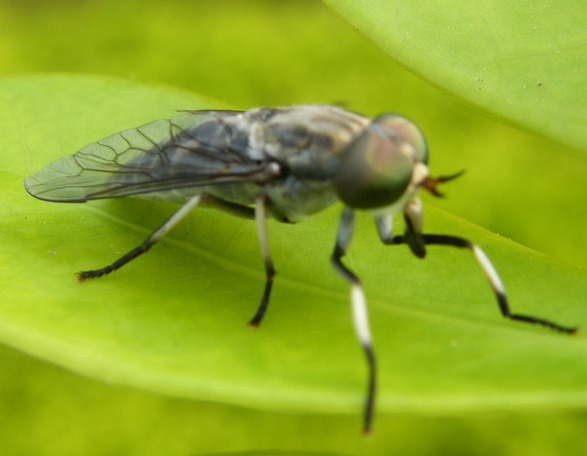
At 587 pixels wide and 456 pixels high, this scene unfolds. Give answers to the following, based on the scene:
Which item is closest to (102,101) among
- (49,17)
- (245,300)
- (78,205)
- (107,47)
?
(78,205)

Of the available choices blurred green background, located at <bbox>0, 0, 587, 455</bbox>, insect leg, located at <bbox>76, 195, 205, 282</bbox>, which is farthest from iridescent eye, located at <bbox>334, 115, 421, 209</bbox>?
blurred green background, located at <bbox>0, 0, 587, 455</bbox>

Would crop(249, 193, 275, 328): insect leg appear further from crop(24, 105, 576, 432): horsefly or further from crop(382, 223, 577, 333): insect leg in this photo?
crop(382, 223, 577, 333): insect leg

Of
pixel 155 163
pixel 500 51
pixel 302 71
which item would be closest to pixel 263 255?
pixel 155 163

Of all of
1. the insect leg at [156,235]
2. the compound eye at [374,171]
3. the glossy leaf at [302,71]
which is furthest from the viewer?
the glossy leaf at [302,71]

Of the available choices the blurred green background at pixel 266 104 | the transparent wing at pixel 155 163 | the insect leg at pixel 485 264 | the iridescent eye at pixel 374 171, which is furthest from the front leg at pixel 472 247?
the transparent wing at pixel 155 163

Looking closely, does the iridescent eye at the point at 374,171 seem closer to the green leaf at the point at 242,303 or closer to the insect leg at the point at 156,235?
the green leaf at the point at 242,303

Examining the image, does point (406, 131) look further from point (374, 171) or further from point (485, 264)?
point (485, 264)

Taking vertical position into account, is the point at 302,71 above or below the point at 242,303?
below
